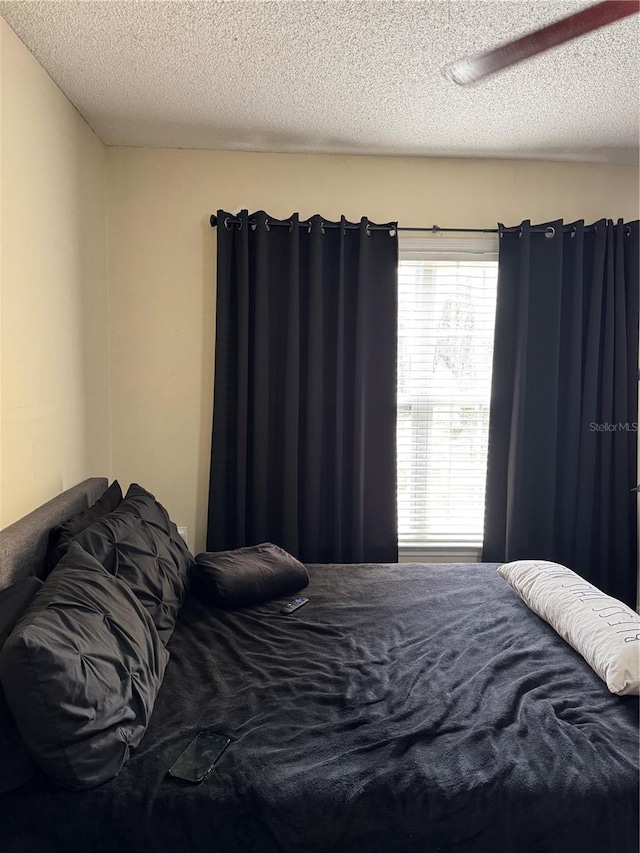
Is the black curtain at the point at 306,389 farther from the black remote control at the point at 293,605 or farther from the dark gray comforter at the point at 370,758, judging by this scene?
the dark gray comforter at the point at 370,758

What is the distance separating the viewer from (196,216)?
3.05 m

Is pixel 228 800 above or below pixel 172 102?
below

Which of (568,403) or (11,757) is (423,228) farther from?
(11,757)

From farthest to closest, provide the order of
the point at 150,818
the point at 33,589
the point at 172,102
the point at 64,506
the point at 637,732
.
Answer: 1. the point at 172,102
2. the point at 64,506
3. the point at 33,589
4. the point at 637,732
5. the point at 150,818

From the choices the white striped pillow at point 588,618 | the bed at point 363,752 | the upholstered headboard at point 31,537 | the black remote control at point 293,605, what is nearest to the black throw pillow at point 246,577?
the black remote control at point 293,605

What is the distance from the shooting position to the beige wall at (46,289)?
1967 mm

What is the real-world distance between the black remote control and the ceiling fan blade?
174 cm

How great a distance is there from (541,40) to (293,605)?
1.84 meters

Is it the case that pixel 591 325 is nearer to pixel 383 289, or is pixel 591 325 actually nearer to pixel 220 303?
pixel 383 289

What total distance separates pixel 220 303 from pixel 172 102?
0.90 meters

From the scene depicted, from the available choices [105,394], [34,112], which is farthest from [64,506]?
[34,112]

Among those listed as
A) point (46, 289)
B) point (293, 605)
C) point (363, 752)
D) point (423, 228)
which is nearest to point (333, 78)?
point (423, 228)

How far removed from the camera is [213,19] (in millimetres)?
1912

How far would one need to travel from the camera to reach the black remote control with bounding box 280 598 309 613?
211cm
